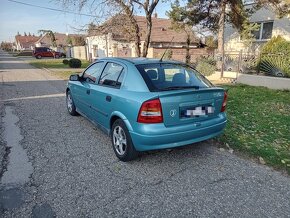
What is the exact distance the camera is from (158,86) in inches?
141

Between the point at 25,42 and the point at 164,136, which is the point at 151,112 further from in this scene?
the point at 25,42

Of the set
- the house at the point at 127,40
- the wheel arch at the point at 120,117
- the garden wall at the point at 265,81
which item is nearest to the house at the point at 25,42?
the house at the point at 127,40

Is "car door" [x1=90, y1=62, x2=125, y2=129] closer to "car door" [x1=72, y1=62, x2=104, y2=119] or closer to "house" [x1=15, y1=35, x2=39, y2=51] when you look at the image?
"car door" [x1=72, y1=62, x2=104, y2=119]

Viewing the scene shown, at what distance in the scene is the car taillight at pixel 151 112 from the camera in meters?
3.29

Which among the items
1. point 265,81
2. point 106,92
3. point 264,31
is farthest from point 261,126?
point 264,31

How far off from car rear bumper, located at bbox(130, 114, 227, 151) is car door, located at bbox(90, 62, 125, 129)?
2.57 ft

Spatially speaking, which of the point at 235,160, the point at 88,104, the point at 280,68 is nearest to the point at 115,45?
the point at 280,68

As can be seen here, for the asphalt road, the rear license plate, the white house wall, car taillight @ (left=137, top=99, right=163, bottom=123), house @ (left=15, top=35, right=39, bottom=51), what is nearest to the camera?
the asphalt road

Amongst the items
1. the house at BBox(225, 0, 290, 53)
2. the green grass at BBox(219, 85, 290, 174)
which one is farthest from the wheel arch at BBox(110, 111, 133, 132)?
the house at BBox(225, 0, 290, 53)

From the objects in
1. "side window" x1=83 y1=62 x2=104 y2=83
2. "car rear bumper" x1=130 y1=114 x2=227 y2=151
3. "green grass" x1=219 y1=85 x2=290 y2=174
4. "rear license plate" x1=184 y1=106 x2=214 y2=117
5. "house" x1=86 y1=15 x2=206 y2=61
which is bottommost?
"green grass" x1=219 y1=85 x2=290 y2=174

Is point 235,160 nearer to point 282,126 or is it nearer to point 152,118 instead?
point 152,118

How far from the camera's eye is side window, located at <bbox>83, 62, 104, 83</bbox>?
188 inches

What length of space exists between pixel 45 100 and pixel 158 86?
19.3 ft

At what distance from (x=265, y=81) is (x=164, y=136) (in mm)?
8629
